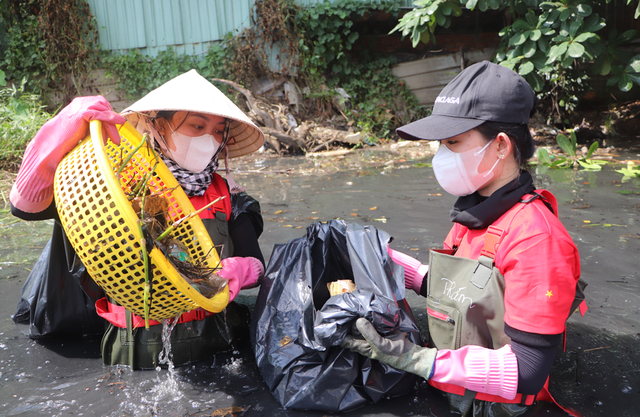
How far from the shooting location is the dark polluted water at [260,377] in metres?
1.70

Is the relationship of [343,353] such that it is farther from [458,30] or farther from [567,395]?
[458,30]

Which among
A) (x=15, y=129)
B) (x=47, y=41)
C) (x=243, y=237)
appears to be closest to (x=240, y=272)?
(x=243, y=237)

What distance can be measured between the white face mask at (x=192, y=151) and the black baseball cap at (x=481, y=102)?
0.93 metres

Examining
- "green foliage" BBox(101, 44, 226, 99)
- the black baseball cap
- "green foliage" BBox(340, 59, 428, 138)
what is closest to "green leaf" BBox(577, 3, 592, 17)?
"green foliage" BBox(340, 59, 428, 138)

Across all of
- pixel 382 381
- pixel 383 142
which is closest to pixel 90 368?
pixel 382 381

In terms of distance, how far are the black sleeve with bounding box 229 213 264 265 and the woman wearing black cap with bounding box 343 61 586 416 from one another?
0.78m

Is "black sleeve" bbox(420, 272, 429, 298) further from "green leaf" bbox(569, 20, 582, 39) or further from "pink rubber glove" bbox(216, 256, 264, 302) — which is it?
"green leaf" bbox(569, 20, 582, 39)

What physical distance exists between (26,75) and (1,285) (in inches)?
316

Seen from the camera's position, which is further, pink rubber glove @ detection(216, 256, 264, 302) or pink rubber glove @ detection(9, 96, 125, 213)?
pink rubber glove @ detection(216, 256, 264, 302)

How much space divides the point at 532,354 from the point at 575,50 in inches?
217

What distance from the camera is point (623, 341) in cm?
207

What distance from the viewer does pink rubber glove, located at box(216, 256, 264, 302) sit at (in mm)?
1807

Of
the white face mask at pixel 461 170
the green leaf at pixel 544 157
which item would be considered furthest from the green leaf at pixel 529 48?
the white face mask at pixel 461 170

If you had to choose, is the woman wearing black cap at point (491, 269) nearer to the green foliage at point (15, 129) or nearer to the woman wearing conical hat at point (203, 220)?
the woman wearing conical hat at point (203, 220)
